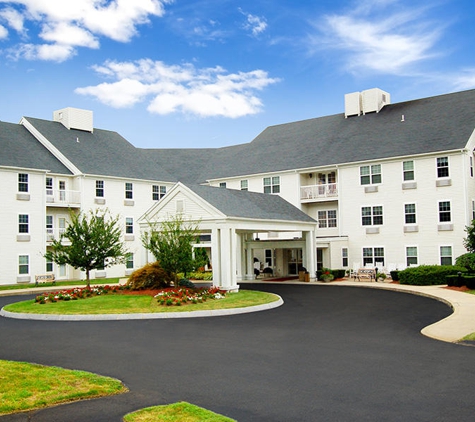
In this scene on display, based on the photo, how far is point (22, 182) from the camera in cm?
3744

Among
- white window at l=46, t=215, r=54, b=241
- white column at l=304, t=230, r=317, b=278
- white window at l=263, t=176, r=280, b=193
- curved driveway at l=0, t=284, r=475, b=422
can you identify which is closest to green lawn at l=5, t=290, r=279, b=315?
curved driveway at l=0, t=284, r=475, b=422

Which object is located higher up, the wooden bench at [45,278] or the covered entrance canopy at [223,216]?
the covered entrance canopy at [223,216]

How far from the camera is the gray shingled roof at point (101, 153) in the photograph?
4256cm

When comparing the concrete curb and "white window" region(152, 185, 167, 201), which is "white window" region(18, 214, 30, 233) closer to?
"white window" region(152, 185, 167, 201)

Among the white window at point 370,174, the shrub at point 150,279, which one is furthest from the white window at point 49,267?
the white window at point 370,174

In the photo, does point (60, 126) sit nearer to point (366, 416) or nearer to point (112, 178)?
point (112, 178)

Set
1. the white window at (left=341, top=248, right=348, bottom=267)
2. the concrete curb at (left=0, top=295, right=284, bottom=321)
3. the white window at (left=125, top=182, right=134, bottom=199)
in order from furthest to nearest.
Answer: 1. the white window at (left=125, top=182, right=134, bottom=199)
2. the white window at (left=341, top=248, right=348, bottom=267)
3. the concrete curb at (left=0, top=295, right=284, bottom=321)

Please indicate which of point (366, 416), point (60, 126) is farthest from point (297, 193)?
point (366, 416)

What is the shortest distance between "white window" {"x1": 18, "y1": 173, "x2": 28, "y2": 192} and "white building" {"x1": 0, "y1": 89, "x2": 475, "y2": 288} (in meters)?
0.11

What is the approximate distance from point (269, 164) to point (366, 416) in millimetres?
35740

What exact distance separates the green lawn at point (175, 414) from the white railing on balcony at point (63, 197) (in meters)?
34.0

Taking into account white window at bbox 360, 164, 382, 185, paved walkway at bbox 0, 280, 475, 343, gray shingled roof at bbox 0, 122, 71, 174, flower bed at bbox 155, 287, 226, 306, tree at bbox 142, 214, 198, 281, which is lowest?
paved walkway at bbox 0, 280, 475, 343

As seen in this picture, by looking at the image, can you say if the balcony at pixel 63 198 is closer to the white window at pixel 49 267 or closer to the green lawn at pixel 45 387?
the white window at pixel 49 267

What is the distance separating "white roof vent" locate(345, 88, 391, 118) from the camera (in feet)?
136
